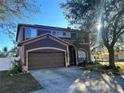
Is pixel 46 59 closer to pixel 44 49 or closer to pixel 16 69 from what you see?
pixel 44 49

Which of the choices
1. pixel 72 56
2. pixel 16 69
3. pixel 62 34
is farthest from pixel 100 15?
pixel 16 69

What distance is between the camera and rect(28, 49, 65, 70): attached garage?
18.8 meters

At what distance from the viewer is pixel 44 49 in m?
19.6

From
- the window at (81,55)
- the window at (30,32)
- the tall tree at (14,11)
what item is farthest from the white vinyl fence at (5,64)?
the window at (81,55)

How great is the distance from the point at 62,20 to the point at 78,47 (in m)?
5.55

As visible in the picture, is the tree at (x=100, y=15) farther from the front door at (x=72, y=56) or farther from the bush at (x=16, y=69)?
the bush at (x=16, y=69)

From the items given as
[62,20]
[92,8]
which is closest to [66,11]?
[62,20]

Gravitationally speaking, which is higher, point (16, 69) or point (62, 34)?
point (62, 34)

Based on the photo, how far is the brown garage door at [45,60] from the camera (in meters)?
18.8

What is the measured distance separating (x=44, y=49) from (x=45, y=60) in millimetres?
1414

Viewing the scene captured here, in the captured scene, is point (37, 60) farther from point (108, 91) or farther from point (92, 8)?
point (108, 91)

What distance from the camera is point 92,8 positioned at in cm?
1766

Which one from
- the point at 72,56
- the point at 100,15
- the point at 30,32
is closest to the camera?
the point at 100,15

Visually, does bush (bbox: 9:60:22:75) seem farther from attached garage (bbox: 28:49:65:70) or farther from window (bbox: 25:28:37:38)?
window (bbox: 25:28:37:38)
